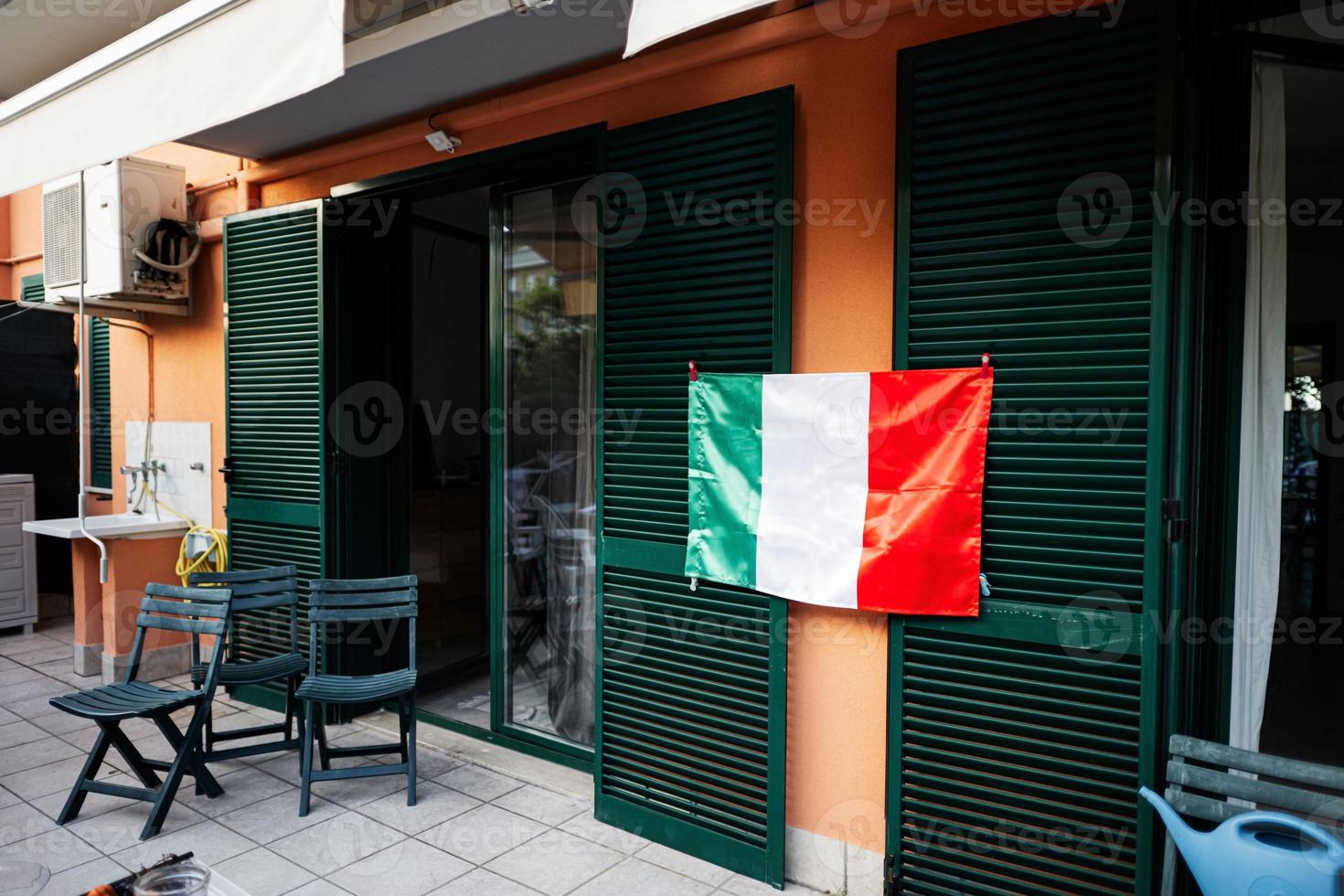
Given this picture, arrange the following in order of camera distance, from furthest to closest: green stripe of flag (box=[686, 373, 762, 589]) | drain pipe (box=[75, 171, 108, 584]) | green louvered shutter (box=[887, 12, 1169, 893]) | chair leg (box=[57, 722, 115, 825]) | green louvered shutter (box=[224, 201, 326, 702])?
drain pipe (box=[75, 171, 108, 584])
green louvered shutter (box=[224, 201, 326, 702])
chair leg (box=[57, 722, 115, 825])
green stripe of flag (box=[686, 373, 762, 589])
green louvered shutter (box=[887, 12, 1169, 893])

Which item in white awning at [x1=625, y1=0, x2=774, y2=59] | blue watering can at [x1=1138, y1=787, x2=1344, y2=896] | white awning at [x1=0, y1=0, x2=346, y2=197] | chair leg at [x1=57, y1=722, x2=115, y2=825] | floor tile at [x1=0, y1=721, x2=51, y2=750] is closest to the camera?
blue watering can at [x1=1138, y1=787, x2=1344, y2=896]

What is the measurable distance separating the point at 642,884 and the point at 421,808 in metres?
1.15

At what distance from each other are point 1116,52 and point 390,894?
141 inches

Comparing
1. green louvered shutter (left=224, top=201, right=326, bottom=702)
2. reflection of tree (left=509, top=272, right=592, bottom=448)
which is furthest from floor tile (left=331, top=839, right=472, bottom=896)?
reflection of tree (left=509, top=272, right=592, bottom=448)

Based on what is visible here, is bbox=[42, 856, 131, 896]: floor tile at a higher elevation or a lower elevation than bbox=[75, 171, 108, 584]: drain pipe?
lower

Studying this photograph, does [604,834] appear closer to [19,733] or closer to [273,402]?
[273,402]

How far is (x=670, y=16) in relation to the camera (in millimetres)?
1948

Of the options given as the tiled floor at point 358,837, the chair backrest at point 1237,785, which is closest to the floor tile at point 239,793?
the tiled floor at point 358,837

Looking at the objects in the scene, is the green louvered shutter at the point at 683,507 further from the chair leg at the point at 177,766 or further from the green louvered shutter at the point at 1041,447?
the chair leg at the point at 177,766

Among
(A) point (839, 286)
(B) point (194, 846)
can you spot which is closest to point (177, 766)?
(B) point (194, 846)

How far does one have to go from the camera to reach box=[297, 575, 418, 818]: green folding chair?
352cm

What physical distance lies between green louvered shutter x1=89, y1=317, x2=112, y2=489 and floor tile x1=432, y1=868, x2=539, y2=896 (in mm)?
5473

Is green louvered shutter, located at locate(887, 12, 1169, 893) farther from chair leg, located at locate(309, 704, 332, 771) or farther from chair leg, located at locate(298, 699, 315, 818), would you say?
chair leg, located at locate(309, 704, 332, 771)

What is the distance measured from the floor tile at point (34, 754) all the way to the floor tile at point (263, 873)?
170cm
